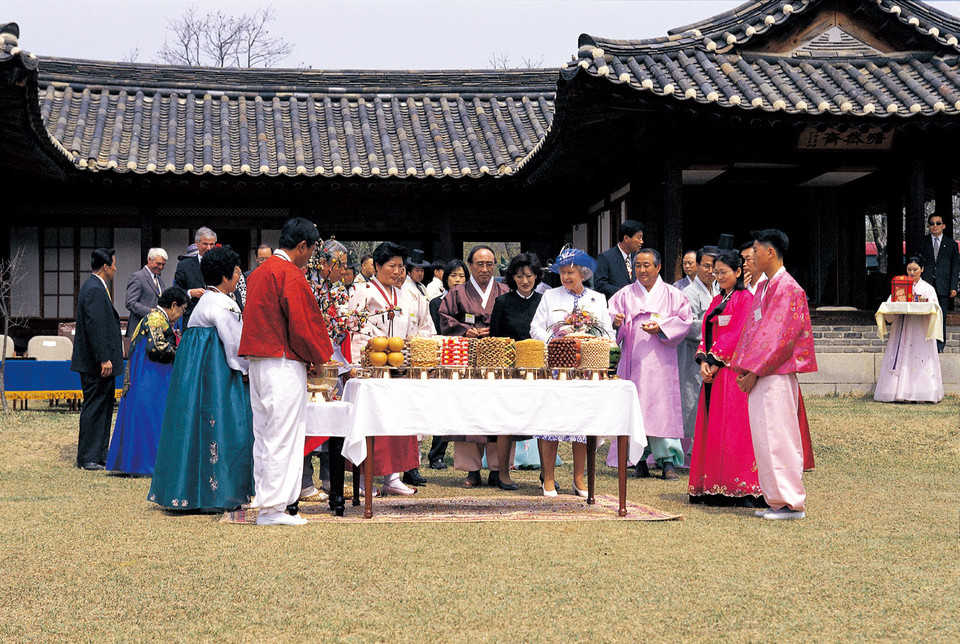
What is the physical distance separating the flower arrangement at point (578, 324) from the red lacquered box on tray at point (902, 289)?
20.7 feet

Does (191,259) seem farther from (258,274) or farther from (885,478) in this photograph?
(885,478)

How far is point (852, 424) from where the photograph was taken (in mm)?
10375

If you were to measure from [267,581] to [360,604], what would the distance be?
0.59 metres

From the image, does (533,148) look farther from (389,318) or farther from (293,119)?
(389,318)

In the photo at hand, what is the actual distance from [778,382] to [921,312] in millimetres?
6279

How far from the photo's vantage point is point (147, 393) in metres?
8.29

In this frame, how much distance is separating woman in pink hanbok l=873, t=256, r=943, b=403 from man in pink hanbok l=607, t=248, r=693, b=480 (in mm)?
5018

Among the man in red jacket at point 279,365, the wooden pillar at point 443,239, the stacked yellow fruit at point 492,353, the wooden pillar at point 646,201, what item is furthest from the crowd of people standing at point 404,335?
the wooden pillar at point 443,239

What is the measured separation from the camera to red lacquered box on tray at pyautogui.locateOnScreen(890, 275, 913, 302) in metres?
12.2

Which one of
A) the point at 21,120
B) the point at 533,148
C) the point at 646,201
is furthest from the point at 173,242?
the point at 646,201

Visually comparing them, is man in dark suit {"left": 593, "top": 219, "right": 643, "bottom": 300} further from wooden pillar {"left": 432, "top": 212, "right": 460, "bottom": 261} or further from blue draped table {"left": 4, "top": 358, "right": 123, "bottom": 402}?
blue draped table {"left": 4, "top": 358, "right": 123, "bottom": 402}

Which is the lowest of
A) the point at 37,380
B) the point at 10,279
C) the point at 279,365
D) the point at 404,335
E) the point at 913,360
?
the point at 37,380

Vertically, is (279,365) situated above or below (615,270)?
below

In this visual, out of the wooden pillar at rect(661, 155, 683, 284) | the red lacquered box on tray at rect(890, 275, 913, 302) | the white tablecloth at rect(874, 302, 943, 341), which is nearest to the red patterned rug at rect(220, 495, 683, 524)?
the wooden pillar at rect(661, 155, 683, 284)
